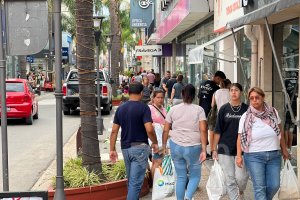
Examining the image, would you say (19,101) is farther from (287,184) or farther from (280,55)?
(287,184)

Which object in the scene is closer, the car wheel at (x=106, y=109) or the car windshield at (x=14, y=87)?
the car windshield at (x=14, y=87)

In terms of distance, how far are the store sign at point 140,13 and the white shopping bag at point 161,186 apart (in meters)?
28.7

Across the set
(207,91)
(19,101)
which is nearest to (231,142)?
(207,91)

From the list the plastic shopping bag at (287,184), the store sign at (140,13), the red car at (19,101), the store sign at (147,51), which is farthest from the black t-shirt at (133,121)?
the store sign at (140,13)

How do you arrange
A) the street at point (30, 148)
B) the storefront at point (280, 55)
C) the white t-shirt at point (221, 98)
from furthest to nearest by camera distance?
the street at point (30, 148), the white t-shirt at point (221, 98), the storefront at point (280, 55)

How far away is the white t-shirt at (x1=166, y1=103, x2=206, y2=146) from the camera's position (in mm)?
7000

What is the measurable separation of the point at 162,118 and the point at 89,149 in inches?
47.0

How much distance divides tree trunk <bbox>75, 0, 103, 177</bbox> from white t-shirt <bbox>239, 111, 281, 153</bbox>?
2.64 meters

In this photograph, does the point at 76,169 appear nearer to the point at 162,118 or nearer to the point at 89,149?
the point at 89,149

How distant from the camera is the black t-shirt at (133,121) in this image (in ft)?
22.2

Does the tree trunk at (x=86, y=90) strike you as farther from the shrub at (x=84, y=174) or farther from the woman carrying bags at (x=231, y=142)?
the woman carrying bags at (x=231, y=142)

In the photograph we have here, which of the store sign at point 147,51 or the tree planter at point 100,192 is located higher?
the store sign at point 147,51

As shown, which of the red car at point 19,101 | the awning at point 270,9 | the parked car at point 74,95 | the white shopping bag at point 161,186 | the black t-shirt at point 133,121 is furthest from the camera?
the parked car at point 74,95

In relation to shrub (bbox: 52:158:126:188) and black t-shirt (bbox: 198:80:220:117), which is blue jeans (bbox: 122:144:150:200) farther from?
black t-shirt (bbox: 198:80:220:117)
